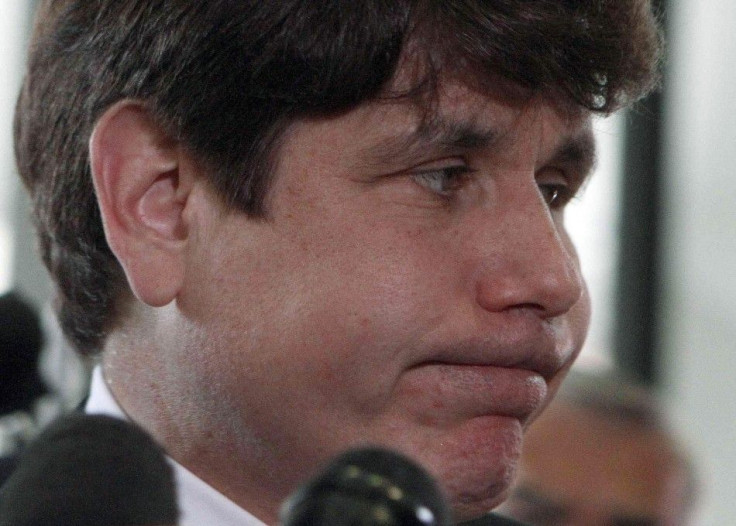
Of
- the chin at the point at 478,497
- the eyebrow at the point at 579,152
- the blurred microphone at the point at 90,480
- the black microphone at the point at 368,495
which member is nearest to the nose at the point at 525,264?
the eyebrow at the point at 579,152

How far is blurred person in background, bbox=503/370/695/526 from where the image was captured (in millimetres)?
2732

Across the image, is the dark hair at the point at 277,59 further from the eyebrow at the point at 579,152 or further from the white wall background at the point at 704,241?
the white wall background at the point at 704,241

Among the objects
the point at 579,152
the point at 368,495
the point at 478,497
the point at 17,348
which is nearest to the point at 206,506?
the point at 478,497

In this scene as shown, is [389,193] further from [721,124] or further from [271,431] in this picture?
[721,124]

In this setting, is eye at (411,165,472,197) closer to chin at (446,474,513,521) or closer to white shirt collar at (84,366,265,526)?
chin at (446,474,513,521)

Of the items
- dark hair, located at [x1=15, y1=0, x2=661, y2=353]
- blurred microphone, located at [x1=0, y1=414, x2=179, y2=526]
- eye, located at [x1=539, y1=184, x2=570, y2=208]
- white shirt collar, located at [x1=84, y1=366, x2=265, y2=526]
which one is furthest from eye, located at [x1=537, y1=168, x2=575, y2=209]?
blurred microphone, located at [x1=0, y1=414, x2=179, y2=526]

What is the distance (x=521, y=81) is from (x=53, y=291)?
884 mm

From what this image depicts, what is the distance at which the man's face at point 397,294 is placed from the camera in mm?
1604

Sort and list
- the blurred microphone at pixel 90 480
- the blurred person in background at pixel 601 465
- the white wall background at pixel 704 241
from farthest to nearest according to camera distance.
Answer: the white wall background at pixel 704 241
the blurred person in background at pixel 601 465
the blurred microphone at pixel 90 480

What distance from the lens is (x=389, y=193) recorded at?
65.4 inches

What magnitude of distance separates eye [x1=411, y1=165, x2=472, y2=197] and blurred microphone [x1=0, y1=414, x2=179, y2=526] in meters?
0.61

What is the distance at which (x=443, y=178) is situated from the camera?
5.57 feet

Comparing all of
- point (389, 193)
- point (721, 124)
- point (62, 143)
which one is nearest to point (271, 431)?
point (389, 193)

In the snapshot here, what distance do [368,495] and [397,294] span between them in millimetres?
744
